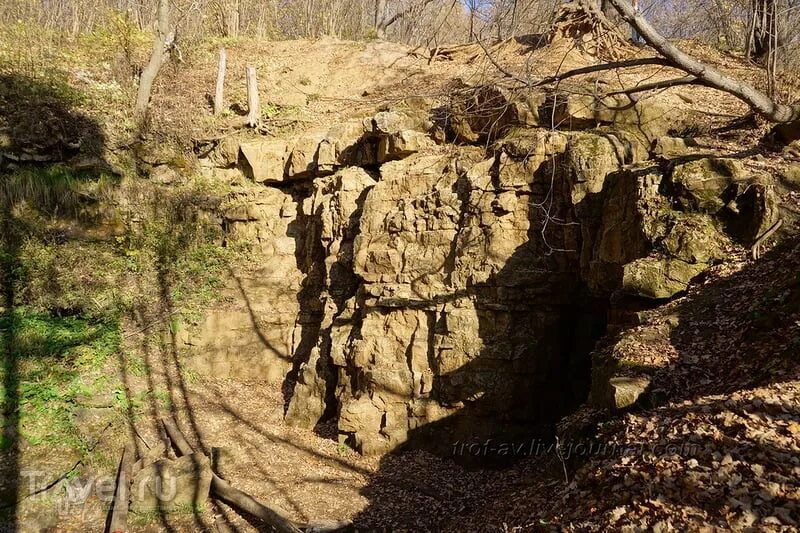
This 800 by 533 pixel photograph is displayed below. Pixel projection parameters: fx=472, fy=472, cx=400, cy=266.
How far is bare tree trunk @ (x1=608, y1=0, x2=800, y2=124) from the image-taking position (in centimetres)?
538

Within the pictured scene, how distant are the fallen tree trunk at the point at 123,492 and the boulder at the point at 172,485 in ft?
0.51

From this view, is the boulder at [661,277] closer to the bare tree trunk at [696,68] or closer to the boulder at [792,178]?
the boulder at [792,178]

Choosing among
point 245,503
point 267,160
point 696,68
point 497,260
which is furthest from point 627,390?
point 267,160

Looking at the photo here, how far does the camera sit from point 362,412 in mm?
9688

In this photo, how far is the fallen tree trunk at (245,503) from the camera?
718 cm

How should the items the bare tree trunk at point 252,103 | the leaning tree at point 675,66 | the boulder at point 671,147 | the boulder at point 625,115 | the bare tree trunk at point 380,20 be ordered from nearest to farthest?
the leaning tree at point 675,66
the boulder at point 671,147
the boulder at point 625,115
the bare tree trunk at point 252,103
the bare tree trunk at point 380,20

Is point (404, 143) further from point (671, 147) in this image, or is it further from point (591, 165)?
point (671, 147)

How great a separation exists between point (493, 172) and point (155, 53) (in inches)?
560

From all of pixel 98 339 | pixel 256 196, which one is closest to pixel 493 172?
pixel 256 196

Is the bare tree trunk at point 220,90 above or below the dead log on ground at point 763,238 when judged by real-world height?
above

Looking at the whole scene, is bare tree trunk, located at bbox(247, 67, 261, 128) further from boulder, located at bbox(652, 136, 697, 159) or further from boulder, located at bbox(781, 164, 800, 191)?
boulder, located at bbox(781, 164, 800, 191)

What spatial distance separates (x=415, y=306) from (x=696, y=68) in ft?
20.3

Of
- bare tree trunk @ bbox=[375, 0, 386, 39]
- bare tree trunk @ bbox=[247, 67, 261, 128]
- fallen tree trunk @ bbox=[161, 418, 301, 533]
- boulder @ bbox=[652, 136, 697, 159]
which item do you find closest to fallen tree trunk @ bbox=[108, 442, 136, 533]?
fallen tree trunk @ bbox=[161, 418, 301, 533]

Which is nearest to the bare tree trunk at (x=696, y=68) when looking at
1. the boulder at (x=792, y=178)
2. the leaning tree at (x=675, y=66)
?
the leaning tree at (x=675, y=66)
